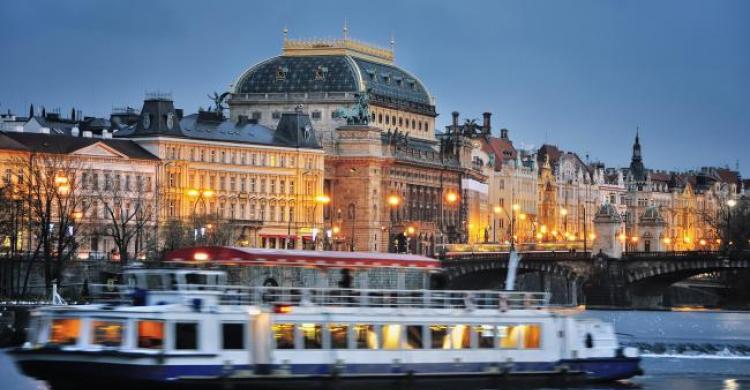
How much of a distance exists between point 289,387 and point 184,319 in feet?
13.9

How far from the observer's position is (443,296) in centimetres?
7669

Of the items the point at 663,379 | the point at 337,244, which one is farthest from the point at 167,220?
the point at 663,379

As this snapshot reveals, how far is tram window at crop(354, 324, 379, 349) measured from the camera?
72.5 meters

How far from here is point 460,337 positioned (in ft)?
246

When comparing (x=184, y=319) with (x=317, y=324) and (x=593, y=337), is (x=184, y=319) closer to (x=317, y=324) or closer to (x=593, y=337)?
(x=317, y=324)

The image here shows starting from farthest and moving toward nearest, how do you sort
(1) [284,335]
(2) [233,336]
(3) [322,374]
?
(3) [322,374]
(1) [284,335]
(2) [233,336]

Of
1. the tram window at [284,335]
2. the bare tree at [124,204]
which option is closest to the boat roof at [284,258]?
the tram window at [284,335]

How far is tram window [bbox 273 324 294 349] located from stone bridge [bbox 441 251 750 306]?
3292 inches

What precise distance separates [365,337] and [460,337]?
12.8 feet

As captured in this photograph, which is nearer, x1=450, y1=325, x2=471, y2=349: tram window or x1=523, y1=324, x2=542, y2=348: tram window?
x1=450, y1=325, x2=471, y2=349: tram window

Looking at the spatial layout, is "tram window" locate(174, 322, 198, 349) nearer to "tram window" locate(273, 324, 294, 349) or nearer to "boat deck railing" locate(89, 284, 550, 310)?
"boat deck railing" locate(89, 284, 550, 310)

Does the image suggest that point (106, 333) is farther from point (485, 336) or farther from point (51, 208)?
point (51, 208)

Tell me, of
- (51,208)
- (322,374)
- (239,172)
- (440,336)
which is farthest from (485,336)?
(239,172)

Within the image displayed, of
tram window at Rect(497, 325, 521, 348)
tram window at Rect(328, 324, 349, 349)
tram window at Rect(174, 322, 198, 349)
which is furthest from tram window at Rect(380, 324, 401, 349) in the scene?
tram window at Rect(174, 322, 198, 349)
